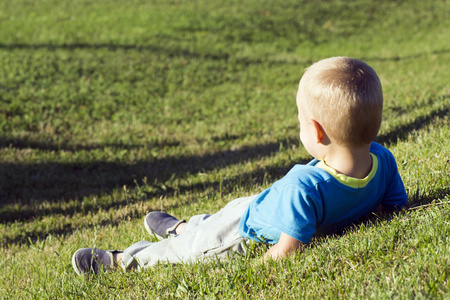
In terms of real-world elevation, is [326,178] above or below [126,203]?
above

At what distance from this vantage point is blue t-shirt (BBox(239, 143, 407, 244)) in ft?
8.09

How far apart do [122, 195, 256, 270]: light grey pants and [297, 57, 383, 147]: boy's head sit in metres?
0.92

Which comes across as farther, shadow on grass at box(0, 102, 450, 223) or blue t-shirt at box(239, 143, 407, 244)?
shadow on grass at box(0, 102, 450, 223)

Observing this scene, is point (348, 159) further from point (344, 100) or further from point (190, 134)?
point (190, 134)

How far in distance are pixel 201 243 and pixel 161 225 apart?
1021mm

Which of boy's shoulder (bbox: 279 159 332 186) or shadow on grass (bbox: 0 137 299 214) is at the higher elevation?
boy's shoulder (bbox: 279 159 332 186)

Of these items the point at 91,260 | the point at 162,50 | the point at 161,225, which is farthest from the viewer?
the point at 162,50

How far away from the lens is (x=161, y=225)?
3996 millimetres

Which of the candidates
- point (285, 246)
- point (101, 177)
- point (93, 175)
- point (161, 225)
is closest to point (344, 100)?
point (285, 246)

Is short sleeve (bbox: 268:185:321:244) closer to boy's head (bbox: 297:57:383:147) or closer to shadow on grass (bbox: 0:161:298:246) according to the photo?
boy's head (bbox: 297:57:383:147)

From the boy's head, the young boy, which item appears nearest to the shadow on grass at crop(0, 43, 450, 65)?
the young boy

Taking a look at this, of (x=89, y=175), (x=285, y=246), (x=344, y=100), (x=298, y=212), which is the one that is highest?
(x=344, y=100)

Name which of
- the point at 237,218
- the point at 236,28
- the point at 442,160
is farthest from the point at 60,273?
the point at 236,28

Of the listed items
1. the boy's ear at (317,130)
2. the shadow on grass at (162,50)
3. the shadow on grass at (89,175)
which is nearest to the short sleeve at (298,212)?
the boy's ear at (317,130)
